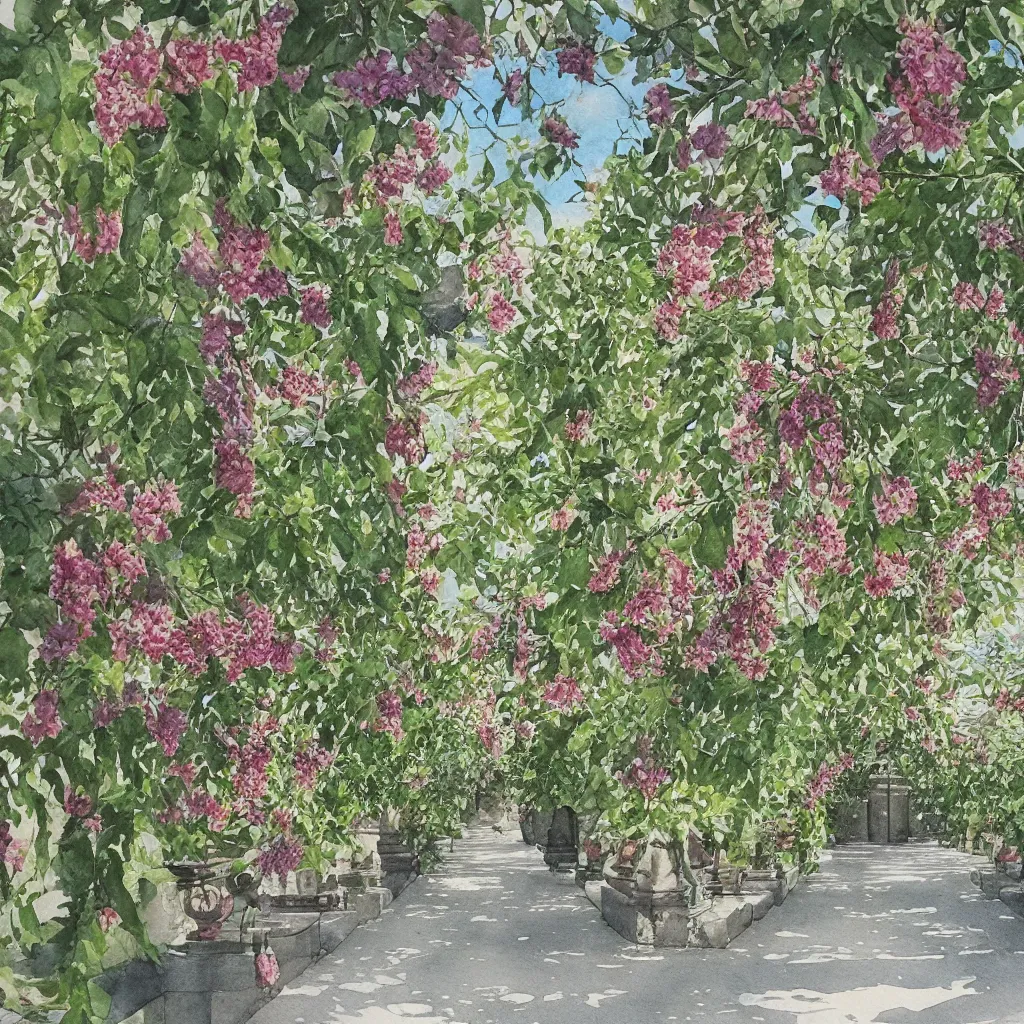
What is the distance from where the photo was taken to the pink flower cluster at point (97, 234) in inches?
105

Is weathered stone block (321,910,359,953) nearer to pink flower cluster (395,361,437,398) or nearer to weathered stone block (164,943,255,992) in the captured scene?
weathered stone block (164,943,255,992)

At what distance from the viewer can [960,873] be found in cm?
2119

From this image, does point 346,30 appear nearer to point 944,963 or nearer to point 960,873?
point 944,963

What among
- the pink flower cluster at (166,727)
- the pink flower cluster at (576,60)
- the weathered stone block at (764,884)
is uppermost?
the pink flower cluster at (576,60)

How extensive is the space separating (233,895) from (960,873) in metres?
16.4

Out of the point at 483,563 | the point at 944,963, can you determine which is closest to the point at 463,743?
the point at 944,963

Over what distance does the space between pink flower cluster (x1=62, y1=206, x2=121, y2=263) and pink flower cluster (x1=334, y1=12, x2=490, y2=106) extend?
0.57 m

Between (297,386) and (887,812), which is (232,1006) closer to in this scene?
(297,386)

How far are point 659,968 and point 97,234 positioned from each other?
355 inches

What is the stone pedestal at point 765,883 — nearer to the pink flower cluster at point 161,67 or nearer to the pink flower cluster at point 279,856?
the pink flower cluster at point 279,856

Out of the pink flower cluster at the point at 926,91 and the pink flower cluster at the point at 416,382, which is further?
the pink flower cluster at the point at 416,382

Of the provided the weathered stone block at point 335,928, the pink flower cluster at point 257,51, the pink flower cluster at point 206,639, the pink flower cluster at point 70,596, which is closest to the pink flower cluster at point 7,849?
the pink flower cluster at point 70,596

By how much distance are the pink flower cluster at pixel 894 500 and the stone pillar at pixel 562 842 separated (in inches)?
660

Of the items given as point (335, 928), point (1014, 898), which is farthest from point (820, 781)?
point (335, 928)
